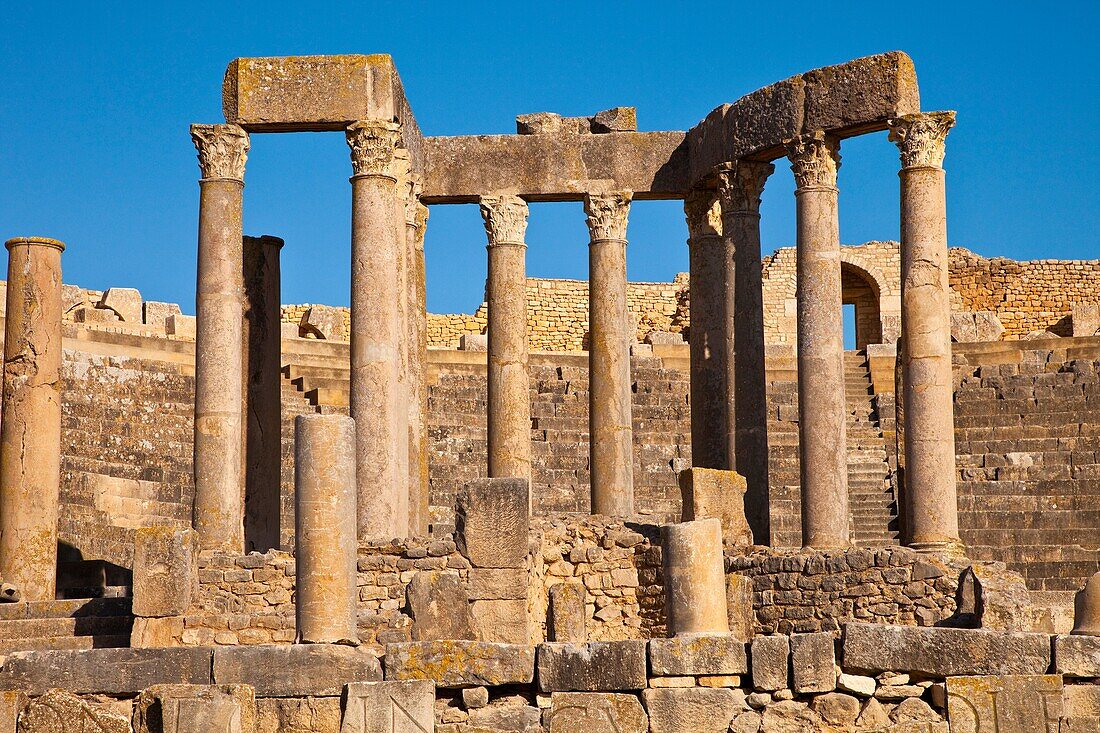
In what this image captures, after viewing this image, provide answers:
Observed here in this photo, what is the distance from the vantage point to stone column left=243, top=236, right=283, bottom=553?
26.8 m

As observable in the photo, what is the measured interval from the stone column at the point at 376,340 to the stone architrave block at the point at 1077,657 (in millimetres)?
9964

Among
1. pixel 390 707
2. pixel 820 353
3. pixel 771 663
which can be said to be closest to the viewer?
pixel 390 707

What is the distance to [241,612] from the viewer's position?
22.0 metres

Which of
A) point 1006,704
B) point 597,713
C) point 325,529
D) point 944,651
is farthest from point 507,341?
point 1006,704

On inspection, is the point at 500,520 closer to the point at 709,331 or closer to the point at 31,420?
the point at 31,420

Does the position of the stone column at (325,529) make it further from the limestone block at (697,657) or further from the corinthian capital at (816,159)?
the corinthian capital at (816,159)

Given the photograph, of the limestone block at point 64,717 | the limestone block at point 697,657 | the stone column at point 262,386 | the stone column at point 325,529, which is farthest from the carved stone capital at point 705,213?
the limestone block at point 64,717

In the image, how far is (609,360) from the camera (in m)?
27.4

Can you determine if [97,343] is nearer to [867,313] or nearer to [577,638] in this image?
[577,638]

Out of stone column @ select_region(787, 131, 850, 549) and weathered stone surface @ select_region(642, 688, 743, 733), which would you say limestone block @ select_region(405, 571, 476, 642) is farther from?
stone column @ select_region(787, 131, 850, 549)

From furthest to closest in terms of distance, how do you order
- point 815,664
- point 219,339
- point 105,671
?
1. point 219,339
2. point 105,671
3. point 815,664

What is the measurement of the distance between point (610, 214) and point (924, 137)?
5622mm

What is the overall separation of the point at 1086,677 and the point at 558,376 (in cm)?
2294

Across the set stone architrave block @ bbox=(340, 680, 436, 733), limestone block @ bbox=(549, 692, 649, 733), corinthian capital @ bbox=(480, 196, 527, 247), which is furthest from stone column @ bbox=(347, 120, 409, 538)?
limestone block @ bbox=(549, 692, 649, 733)
